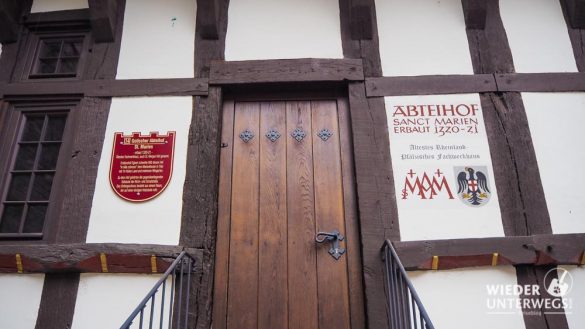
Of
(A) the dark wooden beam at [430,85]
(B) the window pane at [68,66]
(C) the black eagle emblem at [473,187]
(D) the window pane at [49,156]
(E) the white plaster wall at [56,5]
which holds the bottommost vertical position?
(C) the black eagle emblem at [473,187]

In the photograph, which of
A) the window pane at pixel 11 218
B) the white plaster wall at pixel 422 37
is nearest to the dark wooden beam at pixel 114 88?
the window pane at pixel 11 218

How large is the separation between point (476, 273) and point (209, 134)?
7.39ft

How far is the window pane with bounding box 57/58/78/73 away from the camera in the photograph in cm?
394

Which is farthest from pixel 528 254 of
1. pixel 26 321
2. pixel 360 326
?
pixel 26 321

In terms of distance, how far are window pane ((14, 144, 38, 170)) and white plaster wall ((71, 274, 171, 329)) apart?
115 centimetres

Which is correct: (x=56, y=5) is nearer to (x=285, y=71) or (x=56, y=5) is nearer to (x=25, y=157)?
(x=25, y=157)

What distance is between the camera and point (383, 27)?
389 centimetres

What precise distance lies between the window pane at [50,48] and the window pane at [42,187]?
1199 mm

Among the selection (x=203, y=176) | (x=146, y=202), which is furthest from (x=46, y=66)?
(x=203, y=176)

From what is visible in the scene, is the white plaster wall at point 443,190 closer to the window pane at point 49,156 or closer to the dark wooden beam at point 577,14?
the dark wooden beam at point 577,14

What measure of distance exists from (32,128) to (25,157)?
0.90ft

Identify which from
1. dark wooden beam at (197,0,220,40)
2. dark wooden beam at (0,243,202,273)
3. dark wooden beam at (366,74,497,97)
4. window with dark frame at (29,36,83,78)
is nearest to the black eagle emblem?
dark wooden beam at (366,74,497,97)

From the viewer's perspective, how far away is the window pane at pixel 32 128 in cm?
373

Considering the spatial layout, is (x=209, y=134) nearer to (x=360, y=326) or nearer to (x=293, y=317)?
(x=293, y=317)
